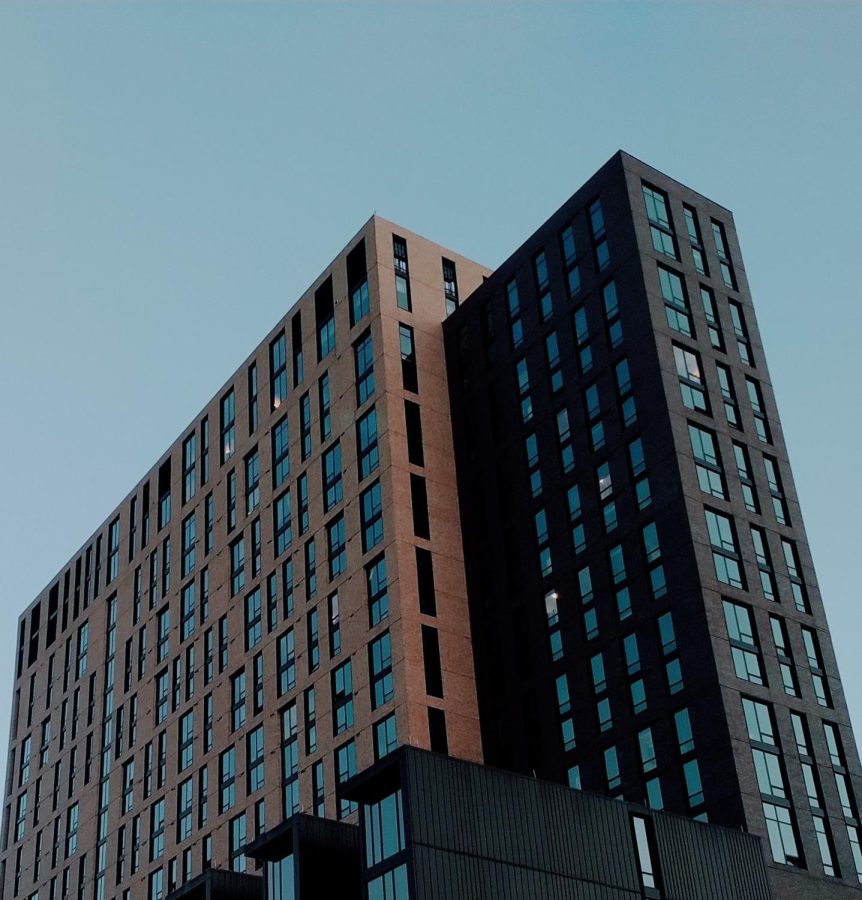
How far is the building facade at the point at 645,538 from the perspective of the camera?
68.8 m

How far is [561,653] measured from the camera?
77.9m

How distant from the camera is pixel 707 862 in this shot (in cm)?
6188

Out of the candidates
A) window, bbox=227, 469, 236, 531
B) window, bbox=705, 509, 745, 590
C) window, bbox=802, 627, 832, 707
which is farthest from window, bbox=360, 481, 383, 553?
window, bbox=802, 627, 832, 707

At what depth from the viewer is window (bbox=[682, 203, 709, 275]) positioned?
86875mm

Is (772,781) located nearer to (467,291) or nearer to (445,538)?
(445,538)

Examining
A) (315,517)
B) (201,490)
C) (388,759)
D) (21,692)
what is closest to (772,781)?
(388,759)

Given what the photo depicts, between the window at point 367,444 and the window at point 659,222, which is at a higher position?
the window at point 659,222

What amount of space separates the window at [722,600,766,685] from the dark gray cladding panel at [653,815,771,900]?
31.1 ft

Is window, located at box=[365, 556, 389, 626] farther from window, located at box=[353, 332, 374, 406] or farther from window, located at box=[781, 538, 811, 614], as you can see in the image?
window, located at box=[781, 538, 811, 614]

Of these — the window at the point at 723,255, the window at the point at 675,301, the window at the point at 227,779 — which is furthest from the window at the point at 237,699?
the window at the point at 723,255

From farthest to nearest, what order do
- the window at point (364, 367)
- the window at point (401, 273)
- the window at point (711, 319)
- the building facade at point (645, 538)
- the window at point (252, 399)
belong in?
the window at point (252, 399)
the window at point (401, 273)
the window at point (364, 367)
the window at point (711, 319)
the building facade at point (645, 538)

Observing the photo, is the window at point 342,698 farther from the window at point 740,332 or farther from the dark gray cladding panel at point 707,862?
the window at point 740,332

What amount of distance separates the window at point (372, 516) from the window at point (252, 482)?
1573cm

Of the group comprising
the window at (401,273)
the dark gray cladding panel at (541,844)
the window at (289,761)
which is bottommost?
the dark gray cladding panel at (541,844)
